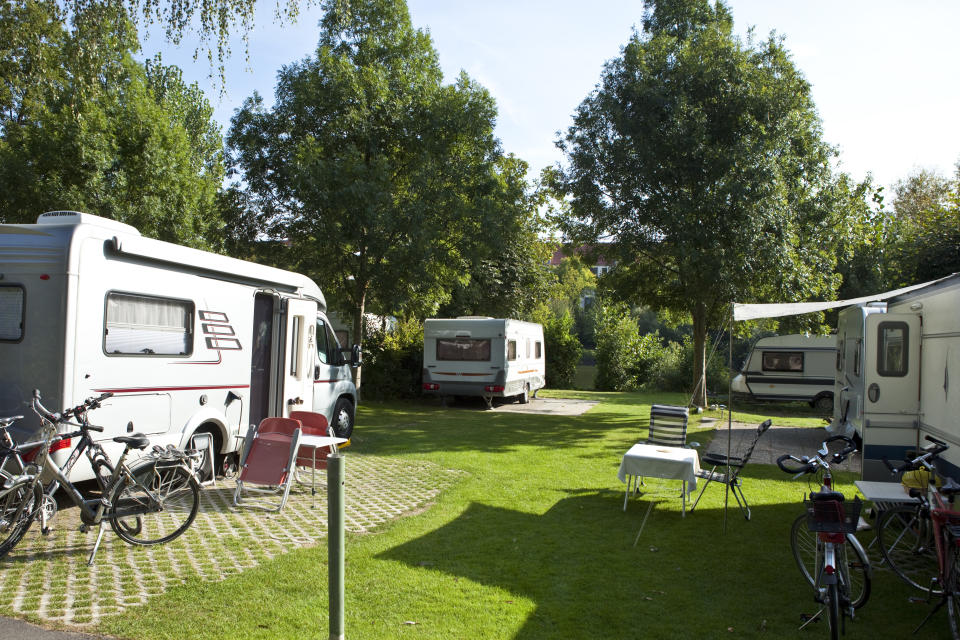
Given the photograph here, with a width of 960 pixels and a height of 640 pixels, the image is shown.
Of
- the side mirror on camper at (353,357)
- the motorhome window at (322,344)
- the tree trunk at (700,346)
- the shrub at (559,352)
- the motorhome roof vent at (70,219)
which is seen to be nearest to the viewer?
the motorhome roof vent at (70,219)

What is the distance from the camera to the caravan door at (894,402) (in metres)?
7.17

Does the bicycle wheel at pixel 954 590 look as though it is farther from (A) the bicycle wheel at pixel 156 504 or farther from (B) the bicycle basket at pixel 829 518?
(A) the bicycle wheel at pixel 156 504

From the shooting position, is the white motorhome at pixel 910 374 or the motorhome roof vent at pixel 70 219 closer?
the motorhome roof vent at pixel 70 219

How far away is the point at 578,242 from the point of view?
17156 millimetres

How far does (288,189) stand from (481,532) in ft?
38.4

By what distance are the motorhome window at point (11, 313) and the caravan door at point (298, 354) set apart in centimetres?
342

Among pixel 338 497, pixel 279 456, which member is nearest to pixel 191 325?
pixel 279 456

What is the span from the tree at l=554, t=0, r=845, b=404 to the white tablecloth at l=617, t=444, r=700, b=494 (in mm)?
8206

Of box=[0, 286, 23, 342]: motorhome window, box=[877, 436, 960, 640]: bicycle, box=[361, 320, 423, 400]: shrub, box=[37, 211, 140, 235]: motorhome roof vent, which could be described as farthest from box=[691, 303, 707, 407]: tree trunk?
box=[0, 286, 23, 342]: motorhome window

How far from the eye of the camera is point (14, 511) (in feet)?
16.0

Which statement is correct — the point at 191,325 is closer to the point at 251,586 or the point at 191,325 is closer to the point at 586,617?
the point at 251,586

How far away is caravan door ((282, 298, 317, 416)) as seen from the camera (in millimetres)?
9094

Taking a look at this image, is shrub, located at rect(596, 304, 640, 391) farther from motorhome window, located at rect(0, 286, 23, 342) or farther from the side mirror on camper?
motorhome window, located at rect(0, 286, 23, 342)

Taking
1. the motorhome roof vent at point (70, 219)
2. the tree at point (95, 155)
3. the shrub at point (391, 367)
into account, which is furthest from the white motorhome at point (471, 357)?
the motorhome roof vent at point (70, 219)
